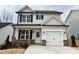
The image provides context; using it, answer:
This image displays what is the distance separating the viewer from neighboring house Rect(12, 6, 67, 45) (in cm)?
1391

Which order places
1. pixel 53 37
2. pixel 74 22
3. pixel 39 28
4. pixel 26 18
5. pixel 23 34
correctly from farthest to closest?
pixel 74 22
pixel 26 18
pixel 23 34
pixel 39 28
pixel 53 37

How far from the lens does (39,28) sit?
1452 centimetres

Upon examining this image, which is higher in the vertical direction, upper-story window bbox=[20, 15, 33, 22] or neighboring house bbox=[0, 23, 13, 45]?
upper-story window bbox=[20, 15, 33, 22]

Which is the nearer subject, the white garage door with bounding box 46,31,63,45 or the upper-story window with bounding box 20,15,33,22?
the white garage door with bounding box 46,31,63,45

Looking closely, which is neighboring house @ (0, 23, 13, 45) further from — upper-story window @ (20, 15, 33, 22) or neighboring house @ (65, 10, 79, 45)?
neighboring house @ (65, 10, 79, 45)

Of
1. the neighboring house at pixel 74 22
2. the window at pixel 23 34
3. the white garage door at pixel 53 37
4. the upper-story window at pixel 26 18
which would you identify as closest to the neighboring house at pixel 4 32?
the window at pixel 23 34

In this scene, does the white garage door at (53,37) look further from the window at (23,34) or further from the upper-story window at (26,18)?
the upper-story window at (26,18)

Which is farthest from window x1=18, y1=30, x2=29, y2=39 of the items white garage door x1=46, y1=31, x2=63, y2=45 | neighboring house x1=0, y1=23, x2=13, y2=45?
white garage door x1=46, y1=31, x2=63, y2=45

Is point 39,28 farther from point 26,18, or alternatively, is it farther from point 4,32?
point 4,32

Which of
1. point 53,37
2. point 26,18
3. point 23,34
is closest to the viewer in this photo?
point 53,37

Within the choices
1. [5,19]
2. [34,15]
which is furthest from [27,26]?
[5,19]

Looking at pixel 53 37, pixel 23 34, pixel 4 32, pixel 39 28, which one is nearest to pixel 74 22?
pixel 53 37

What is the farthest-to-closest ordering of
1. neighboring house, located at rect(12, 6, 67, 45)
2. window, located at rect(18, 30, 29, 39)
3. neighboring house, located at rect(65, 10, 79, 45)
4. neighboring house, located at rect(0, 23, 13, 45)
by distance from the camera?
1. neighboring house, located at rect(65, 10, 79, 45)
2. window, located at rect(18, 30, 29, 39)
3. neighboring house, located at rect(0, 23, 13, 45)
4. neighboring house, located at rect(12, 6, 67, 45)

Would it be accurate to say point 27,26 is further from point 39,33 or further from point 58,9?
point 58,9
